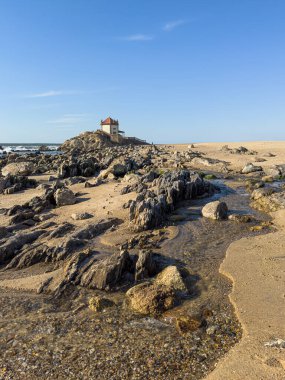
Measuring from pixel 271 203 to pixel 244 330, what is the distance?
16438 millimetres

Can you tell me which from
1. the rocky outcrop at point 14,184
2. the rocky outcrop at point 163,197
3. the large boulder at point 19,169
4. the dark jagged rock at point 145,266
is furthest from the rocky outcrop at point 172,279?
the large boulder at point 19,169

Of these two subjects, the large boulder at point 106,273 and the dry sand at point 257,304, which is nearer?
the dry sand at point 257,304

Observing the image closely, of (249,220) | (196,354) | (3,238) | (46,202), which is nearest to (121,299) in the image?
(196,354)

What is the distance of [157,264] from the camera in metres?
14.8

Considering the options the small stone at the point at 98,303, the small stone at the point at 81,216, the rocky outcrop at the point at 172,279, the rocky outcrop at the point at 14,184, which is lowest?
the small stone at the point at 98,303

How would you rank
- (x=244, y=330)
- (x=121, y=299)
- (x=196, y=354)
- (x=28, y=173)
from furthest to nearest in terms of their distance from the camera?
(x=28, y=173) < (x=121, y=299) < (x=244, y=330) < (x=196, y=354)

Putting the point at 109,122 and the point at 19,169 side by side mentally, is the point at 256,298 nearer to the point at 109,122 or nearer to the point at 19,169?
the point at 19,169

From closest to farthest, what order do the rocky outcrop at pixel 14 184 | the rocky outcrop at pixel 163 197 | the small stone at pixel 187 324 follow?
1. the small stone at pixel 187 324
2. the rocky outcrop at pixel 163 197
3. the rocky outcrop at pixel 14 184

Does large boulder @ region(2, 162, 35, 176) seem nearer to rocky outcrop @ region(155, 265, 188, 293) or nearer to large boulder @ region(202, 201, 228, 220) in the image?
large boulder @ region(202, 201, 228, 220)

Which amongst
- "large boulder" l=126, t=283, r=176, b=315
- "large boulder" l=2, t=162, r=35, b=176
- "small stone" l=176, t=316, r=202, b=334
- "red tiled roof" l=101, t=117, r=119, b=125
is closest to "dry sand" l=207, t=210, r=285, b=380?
"small stone" l=176, t=316, r=202, b=334

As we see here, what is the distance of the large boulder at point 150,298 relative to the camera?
446 inches

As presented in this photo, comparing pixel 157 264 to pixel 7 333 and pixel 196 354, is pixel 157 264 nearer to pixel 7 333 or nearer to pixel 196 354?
pixel 196 354

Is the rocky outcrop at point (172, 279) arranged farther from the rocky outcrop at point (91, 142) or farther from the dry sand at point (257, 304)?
the rocky outcrop at point (91, 142)

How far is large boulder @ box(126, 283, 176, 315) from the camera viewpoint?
1133 cm
